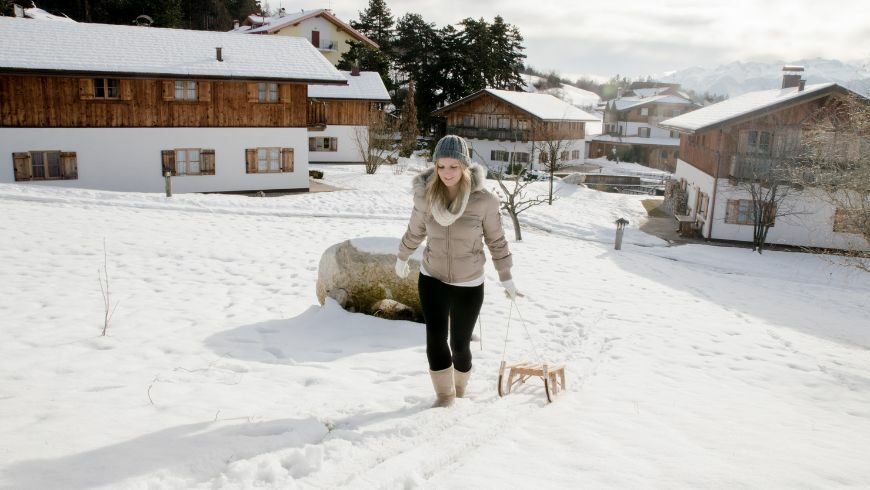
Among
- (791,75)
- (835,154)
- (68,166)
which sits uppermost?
(791,75)

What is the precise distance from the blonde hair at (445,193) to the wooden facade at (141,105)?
23.4 metres

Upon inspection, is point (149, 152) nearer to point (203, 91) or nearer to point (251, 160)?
point (203, 91)

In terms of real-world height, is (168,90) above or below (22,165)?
above

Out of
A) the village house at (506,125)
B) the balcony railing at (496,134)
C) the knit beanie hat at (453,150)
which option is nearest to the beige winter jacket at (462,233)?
the knit beanie hat at (453,150)

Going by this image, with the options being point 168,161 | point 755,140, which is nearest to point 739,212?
point 755,140

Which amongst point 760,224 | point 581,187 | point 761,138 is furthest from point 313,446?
point 581,187

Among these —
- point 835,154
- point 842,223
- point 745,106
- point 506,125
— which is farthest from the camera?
point 506,125

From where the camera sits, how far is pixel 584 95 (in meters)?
144

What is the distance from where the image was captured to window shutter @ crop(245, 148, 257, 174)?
26.8 metres

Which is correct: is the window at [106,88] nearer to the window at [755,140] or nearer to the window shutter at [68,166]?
the window shutter at [68,166]

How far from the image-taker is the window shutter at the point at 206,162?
2600cm

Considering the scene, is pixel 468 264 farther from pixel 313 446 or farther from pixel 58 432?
pixel 58 432

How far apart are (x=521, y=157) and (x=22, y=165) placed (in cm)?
3394

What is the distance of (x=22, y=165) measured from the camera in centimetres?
2309
